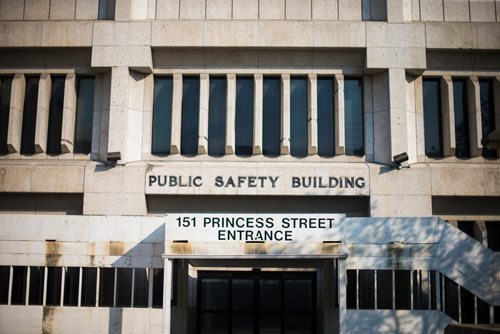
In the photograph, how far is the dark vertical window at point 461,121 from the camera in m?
24.4

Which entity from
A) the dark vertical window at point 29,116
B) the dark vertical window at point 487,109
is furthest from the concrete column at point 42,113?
the dark vertical window at point 487,109

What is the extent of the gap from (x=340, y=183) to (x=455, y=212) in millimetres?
4754

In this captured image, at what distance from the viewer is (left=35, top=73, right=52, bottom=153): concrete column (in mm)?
24250

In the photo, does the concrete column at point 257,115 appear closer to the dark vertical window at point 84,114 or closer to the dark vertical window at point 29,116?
the dark vertical window at point 84,114

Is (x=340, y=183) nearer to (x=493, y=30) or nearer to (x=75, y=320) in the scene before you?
(x=493, y=30)

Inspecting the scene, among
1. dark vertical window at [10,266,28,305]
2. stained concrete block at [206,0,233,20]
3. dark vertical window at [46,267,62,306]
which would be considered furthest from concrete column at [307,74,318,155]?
dark vertical window at [10,266,28,305]

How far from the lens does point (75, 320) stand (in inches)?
817

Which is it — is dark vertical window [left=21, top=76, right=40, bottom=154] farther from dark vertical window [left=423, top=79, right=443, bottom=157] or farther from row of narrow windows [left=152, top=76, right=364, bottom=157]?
dark vertical window [left=423, top=79, right=443, bottom=157]

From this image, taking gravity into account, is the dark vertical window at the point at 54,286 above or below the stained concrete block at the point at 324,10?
below

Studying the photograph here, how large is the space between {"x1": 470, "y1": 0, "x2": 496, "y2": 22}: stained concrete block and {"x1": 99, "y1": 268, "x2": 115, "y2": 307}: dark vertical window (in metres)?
16.9

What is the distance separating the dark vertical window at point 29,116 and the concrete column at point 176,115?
18.8 feet

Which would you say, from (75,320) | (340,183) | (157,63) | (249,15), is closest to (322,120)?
(340,183)

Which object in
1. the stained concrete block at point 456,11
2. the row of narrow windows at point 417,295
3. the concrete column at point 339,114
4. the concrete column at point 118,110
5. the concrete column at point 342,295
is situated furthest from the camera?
the stained concrete block at point 456,11

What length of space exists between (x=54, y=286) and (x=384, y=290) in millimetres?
11347
